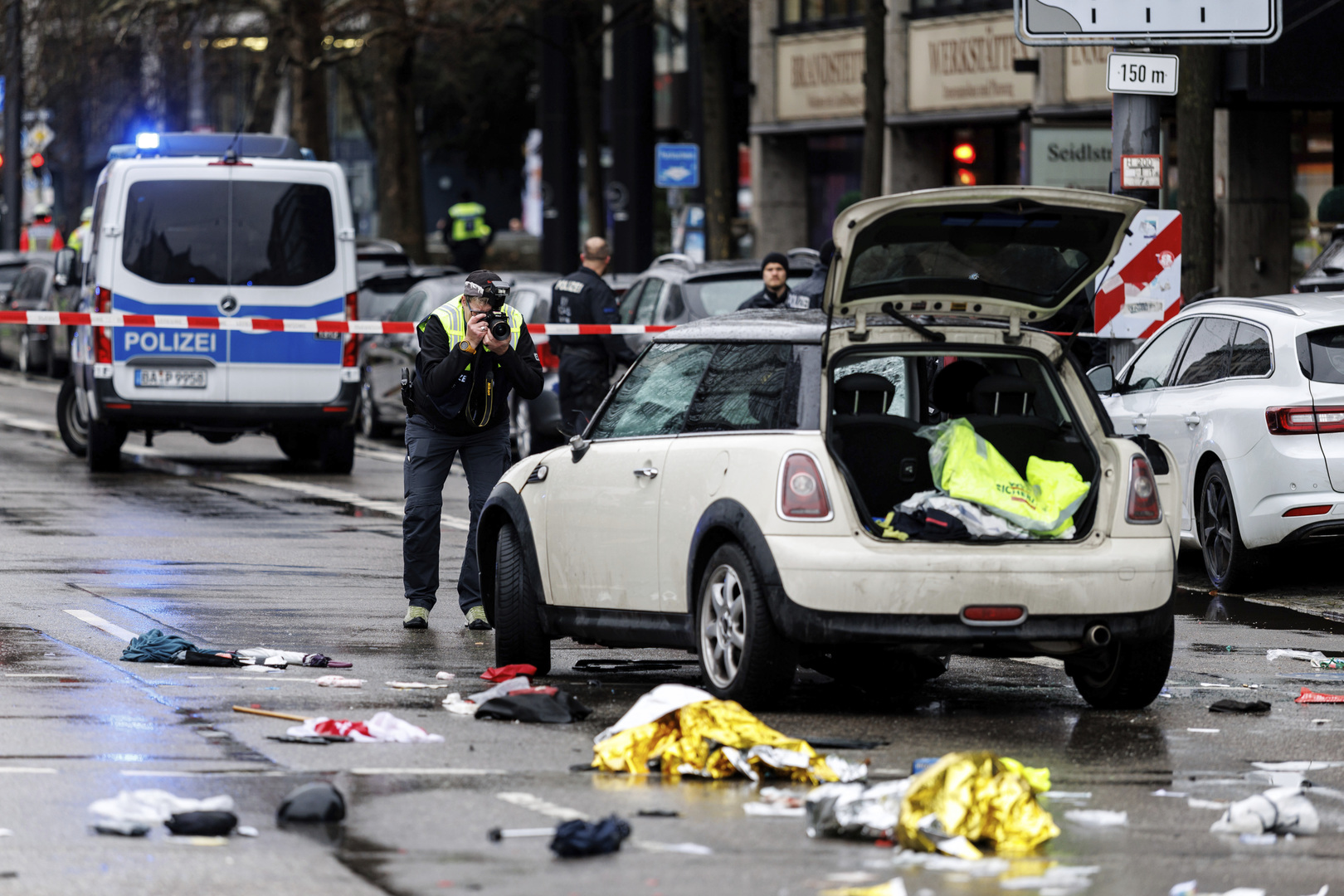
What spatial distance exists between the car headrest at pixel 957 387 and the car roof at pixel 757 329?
55 cm

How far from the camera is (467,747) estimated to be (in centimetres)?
780

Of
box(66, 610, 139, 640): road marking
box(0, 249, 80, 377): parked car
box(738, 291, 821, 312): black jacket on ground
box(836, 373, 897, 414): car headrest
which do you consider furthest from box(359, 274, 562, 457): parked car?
box(836, 373, 897, 414): car headrest

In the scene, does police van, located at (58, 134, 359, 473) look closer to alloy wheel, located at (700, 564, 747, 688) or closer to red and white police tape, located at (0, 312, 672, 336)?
red and white police tape, located at (0, 312, 672, 336)

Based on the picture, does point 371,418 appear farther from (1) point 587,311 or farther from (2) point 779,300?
(2) point 779,300

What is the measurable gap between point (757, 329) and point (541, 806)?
2.66m

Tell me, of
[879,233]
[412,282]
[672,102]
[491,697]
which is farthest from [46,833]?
[672,102]

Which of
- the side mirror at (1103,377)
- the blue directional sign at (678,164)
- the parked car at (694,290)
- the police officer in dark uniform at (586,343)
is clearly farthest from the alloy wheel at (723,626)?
the blue directional sign at (678,164)

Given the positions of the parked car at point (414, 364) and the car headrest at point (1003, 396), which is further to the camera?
the parked car at point (414, 364)

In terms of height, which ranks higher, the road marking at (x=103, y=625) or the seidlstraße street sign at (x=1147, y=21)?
the seidlstraße street sign at (x=1147, y=21)

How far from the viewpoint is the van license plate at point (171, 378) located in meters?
19.0

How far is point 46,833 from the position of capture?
20.9 ft

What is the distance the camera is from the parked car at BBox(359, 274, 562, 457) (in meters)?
19.8

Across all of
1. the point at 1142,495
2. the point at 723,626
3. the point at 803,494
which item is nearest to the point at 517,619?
the point at 723,626

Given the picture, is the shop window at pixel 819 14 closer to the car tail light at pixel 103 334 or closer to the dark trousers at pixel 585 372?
the dark trousers at pixel 585 372
